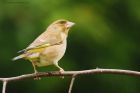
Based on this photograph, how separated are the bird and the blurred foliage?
297 cm

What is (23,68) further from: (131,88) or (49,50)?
(49,50)

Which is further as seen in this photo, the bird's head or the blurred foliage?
the blurred foliage

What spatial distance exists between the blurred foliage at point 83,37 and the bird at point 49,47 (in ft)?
9.74

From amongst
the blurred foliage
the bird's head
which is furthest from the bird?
the blurred foliage

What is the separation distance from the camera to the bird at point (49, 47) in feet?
11.4

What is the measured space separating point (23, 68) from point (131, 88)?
3.74 ft

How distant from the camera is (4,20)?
7.29 meters

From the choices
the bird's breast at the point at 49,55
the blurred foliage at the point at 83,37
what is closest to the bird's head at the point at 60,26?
the bird's breast at the point at 49,55

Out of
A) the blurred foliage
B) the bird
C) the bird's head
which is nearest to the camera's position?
the bird

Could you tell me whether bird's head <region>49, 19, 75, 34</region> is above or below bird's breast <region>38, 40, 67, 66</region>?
above

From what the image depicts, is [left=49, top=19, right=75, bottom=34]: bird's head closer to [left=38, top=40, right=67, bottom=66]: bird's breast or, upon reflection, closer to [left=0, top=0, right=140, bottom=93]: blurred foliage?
[left=38, top=40, right=67, bottom=66]: bird's breast

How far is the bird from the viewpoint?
Result: 3.49 metres

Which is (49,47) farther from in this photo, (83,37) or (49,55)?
(83,37)

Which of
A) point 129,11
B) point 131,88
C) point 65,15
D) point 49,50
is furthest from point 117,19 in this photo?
point 49,50
